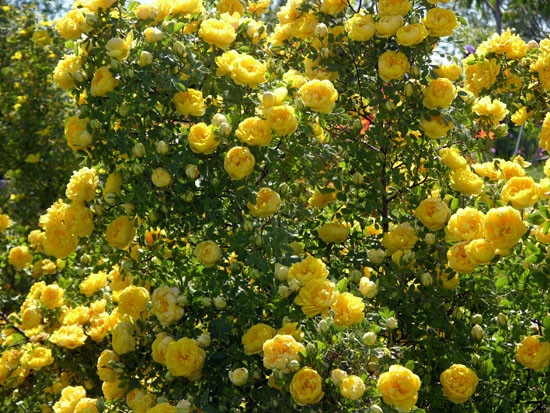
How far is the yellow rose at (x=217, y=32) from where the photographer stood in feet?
5.65

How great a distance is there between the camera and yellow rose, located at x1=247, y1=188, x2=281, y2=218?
5.26 ft

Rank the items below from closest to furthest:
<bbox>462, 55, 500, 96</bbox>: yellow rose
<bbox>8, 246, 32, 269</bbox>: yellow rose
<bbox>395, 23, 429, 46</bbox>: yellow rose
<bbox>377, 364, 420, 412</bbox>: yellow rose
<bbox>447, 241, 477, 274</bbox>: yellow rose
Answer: <bbox>377, 364, 420, 412</bbox>: yellow rose → <bbox>447, 241, 477, 274</bbox>: yellow rose → <bbox>395, 23, 429, 46</bbox>: yellow rose → <bbox>462, 55, 500, 96</bbox>: yellow rose → <bbox>8, 246, 32, 269</bbox>: yellow rose

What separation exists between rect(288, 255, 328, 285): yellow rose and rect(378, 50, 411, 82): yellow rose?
559 mm

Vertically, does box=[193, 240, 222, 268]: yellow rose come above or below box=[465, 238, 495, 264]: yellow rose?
below

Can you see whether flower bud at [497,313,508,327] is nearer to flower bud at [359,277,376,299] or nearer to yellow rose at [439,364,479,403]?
yellow rose at [439,364,479,403]

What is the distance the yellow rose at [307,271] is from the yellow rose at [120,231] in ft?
1.49

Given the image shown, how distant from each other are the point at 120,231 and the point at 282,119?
507 millimetres

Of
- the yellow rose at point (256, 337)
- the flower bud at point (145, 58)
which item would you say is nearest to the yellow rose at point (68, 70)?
the flower bud at point (145, 58)

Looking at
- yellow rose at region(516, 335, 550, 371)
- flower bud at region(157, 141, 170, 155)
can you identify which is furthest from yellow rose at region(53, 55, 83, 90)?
yellow rose at region(516, 335, 550, 371)

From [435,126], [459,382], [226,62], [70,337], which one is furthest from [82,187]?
[459,382]

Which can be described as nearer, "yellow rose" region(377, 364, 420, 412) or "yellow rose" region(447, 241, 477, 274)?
"yellow rose" region(377, 364, 420, 412)

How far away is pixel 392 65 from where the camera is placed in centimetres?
178

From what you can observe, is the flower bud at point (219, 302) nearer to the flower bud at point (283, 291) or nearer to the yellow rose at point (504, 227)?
the flower bud at point (283, 291)

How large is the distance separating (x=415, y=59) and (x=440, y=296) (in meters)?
0.62
